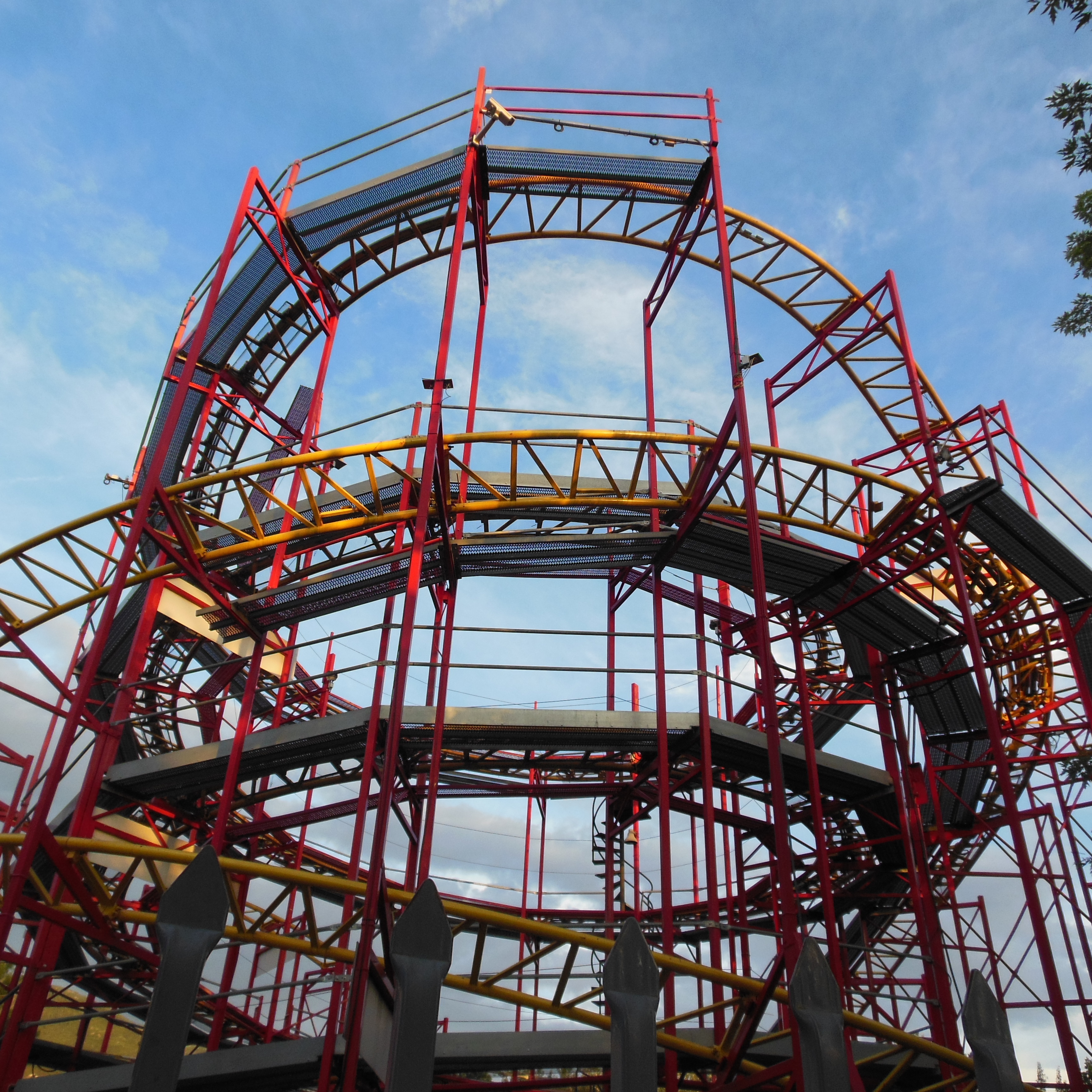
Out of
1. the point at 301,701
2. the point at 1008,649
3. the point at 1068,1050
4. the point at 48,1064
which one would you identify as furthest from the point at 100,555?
the point at 1008,649

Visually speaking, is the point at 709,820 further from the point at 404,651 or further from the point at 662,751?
the point at 404,651

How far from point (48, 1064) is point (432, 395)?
1688cm

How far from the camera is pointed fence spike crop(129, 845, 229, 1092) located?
2703 millimetres

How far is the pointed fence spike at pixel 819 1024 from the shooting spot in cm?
323

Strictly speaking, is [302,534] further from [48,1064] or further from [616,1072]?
[48,1064]

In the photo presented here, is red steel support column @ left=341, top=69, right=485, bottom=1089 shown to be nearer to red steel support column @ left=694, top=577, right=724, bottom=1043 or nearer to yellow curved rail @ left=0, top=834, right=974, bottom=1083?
yellow curved rail @ left=0, top=834, right=974, bottom=1083

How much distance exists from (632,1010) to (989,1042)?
1664 mm

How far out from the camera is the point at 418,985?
3.04 metres

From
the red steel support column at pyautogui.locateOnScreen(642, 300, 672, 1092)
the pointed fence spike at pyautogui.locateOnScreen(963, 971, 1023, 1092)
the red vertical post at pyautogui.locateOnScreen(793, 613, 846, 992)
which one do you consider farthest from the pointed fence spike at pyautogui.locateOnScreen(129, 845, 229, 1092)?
the red steel support column at pyautogui.locateOnScreen(642, 300, 672, 1092)

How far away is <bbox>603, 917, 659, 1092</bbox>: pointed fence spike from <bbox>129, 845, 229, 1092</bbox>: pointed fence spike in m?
1.36

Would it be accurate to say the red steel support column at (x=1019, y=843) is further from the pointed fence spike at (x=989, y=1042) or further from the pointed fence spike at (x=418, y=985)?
the pointed fence spike at (x=418, y=985)

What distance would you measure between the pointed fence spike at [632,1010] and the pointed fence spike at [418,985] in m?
0.60

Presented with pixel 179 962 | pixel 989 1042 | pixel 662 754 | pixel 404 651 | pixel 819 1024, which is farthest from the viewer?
pixel 662 754

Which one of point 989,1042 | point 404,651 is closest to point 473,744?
point 404,651
